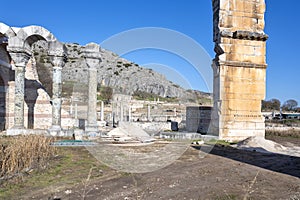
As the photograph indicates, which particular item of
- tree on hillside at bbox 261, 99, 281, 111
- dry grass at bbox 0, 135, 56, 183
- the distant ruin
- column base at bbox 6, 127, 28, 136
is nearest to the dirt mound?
the distant ruin

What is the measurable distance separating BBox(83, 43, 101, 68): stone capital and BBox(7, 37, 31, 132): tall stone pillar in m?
2.80

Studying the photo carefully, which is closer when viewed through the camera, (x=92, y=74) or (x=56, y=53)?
(x=56, y=53)

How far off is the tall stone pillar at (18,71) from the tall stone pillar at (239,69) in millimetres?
8928

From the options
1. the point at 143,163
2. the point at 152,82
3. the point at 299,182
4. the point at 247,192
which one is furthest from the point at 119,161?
the point at 152,82

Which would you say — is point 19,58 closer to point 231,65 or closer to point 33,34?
point 33,34

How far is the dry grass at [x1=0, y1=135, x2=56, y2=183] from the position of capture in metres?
5.34

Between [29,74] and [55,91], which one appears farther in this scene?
[29,74]

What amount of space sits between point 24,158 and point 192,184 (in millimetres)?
3859

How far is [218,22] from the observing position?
11625 millimetres

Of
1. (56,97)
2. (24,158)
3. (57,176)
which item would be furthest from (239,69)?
(24,158)

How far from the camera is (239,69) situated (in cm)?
1159

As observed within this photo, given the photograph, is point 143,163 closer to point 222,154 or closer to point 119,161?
point 119,161

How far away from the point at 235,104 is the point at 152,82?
4619 centimetres

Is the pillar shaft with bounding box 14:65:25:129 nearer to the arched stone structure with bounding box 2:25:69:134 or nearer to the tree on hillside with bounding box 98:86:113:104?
the arched stone structure with bounding box 2:25:69:134
